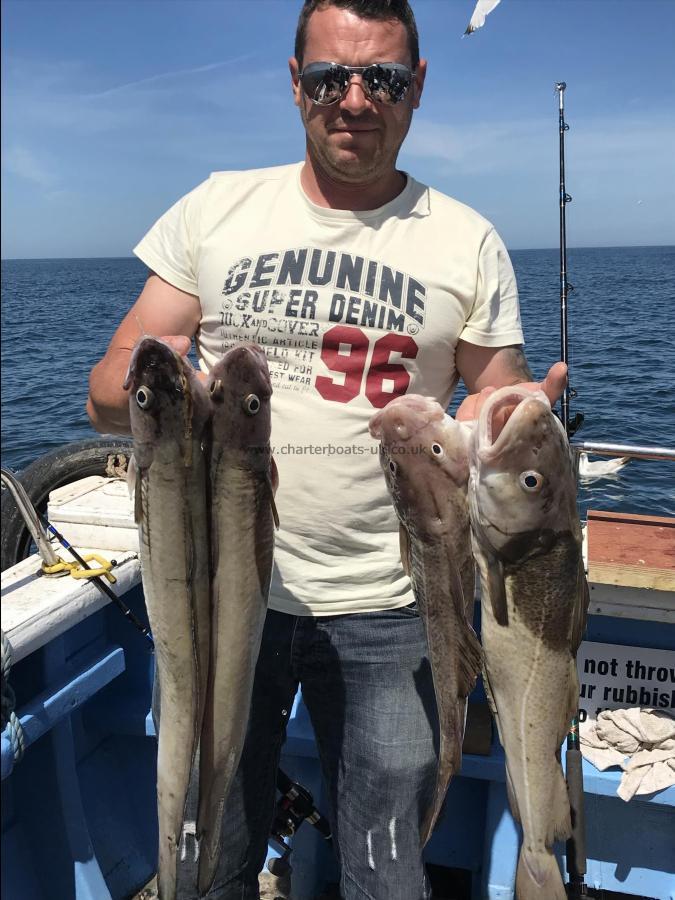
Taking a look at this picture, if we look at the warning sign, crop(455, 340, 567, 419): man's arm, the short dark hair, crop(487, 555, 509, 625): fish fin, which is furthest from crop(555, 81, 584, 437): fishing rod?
crop(487, 555, 509, 625): fish fin

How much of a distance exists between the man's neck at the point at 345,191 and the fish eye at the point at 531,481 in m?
1.34

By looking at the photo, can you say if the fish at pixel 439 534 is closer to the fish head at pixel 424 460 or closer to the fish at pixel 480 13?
the fish head at pixel 424 460

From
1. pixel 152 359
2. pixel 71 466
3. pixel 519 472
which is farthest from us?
pixel 71 466

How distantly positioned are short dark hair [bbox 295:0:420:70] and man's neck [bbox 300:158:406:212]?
0.42m

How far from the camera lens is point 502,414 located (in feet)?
7.43

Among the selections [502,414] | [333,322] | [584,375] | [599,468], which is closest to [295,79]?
[333,322]

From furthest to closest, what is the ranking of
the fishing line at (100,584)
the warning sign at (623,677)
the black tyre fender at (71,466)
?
the black tyre fender at (71,466) < the warning sign at (623,677) < the fishing line at (100,584)

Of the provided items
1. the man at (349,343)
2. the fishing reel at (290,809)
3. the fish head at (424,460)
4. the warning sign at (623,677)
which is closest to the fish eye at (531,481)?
the fish head at (424,460)

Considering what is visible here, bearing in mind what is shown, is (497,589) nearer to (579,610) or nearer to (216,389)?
(579,610)

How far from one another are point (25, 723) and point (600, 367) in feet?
93.8

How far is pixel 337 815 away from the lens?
3035 millimetres

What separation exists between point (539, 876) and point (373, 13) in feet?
9.98

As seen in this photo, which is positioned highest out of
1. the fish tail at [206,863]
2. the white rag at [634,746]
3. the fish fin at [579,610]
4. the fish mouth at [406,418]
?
the fish mouth at [406,418]

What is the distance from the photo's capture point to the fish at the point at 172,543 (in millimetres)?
2104
